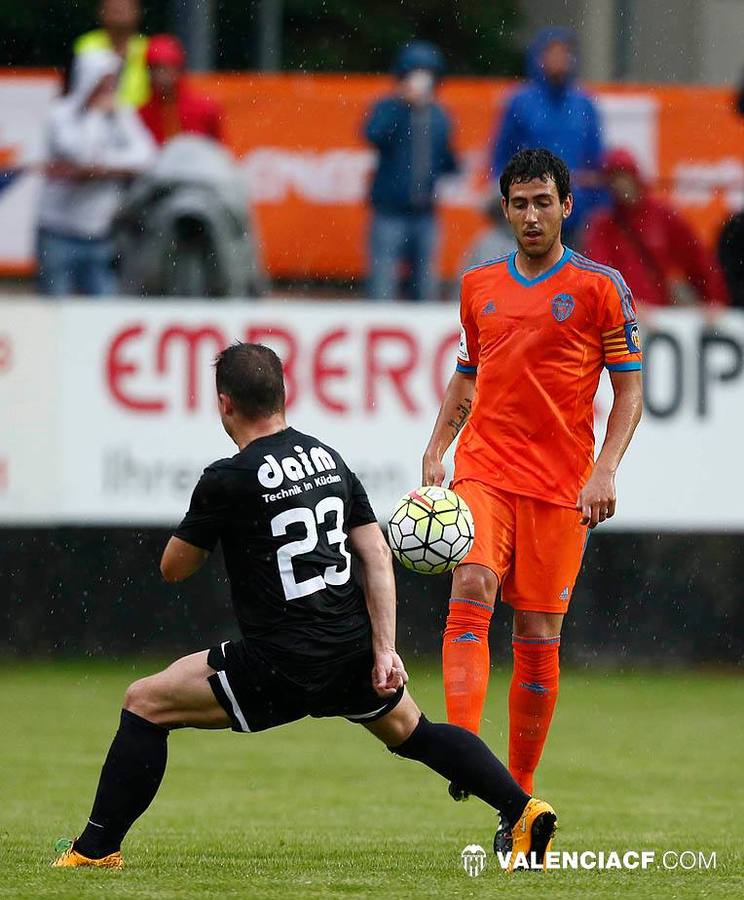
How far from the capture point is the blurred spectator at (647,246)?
13219 mm

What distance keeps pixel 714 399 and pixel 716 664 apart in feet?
8.50

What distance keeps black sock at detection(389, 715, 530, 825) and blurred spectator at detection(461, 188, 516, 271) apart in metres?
7.67

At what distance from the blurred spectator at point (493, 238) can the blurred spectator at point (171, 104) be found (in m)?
2.02

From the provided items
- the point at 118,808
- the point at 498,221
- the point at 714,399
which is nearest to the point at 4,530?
the point at 498,221

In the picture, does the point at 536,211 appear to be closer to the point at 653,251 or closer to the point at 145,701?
the point at 145,701

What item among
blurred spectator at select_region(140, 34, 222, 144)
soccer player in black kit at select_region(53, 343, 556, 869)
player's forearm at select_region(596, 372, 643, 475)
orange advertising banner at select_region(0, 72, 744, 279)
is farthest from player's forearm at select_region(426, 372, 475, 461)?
orange advertising banner at select_region(0, 72, 744, 279)

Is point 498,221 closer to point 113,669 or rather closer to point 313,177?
point 313,177

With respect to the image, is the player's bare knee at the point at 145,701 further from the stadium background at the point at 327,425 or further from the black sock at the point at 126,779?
the stadium background at the point at 327,425

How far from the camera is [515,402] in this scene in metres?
6.82

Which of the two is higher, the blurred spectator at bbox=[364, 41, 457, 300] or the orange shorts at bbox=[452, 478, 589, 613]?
the blurred spectator at bbox=[364, 41, 457, 300]

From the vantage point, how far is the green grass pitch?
5.73 m

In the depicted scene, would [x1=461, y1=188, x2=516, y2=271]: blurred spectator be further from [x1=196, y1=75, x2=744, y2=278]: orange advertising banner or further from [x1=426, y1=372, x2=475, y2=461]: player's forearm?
[x1=426, y1=372, x2=475, y2=461]: player's forearm

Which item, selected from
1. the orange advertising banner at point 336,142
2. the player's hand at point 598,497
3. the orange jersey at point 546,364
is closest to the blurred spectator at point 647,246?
the orange advertising banner at point 336,142
